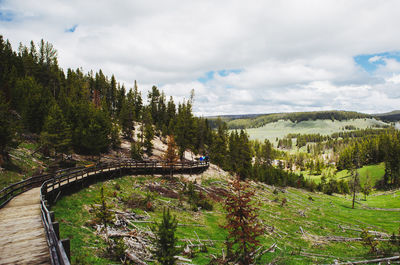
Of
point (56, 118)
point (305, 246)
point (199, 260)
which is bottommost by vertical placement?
point (305, 246)

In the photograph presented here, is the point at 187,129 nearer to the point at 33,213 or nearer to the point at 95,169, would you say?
the point at 95,169

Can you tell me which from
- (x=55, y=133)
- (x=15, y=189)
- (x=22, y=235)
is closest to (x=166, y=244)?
(x=22, y=235)

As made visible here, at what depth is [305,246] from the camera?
2300 cm

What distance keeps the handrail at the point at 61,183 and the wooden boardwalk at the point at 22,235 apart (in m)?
0.54

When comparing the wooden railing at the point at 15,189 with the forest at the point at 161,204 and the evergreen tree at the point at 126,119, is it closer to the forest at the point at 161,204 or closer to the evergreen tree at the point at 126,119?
the forest at the point at 161,204

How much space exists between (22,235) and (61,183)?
43.9ft

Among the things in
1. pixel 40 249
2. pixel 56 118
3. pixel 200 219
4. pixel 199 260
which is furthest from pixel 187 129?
pixel 40 249

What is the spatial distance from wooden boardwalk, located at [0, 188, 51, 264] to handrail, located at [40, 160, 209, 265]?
1.78 feet

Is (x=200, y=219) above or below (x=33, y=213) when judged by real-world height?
below

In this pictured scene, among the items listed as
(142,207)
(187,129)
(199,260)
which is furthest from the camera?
(187,129)

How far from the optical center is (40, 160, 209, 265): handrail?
6.80 m

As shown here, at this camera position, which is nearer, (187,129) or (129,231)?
(129,231)

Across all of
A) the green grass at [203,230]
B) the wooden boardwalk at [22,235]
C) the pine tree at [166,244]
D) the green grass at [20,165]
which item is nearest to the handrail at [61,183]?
the wooden boardwalk at [22,235]

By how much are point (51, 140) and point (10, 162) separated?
1005cm
